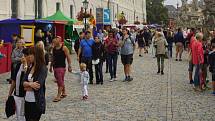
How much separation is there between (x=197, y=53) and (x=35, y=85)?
7771 millimetres

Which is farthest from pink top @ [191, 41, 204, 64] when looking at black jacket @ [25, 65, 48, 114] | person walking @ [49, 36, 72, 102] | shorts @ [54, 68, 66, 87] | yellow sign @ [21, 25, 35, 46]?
yellow sign @ [21, 25, 35, 46]

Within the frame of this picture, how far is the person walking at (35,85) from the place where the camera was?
20.8 feet

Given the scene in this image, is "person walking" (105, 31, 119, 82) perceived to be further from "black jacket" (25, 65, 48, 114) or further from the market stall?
the market stall

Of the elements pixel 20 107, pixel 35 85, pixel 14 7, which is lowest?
pixel 20 107

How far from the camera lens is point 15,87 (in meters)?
6.81

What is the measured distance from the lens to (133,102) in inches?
440

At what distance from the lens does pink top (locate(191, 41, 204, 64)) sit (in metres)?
13.0

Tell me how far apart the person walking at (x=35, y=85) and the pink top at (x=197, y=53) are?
754 centimetres

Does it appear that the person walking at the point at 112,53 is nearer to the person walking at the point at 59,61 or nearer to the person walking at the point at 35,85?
the person walking at the point at 59,61

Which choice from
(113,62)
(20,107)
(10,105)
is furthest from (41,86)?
(113,62)

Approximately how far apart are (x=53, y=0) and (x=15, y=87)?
31767mm

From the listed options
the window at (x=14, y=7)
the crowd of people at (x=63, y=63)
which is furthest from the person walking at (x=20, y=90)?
the window at (x=14, y=7)

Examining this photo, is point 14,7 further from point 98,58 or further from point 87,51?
point 87,51

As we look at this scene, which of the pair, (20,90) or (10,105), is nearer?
(20,90)
